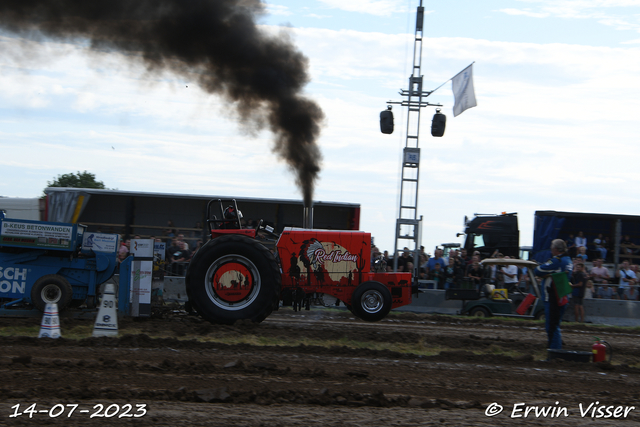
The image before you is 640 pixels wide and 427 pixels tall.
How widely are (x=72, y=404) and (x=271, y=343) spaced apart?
317 cm

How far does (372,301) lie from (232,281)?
7.79 ft

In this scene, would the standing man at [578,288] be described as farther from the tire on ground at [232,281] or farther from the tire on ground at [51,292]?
the tire on ground at [51,292]

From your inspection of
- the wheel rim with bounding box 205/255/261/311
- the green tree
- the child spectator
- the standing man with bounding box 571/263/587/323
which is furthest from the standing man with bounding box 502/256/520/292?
the green tree

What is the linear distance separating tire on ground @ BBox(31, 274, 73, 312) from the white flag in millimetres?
10578

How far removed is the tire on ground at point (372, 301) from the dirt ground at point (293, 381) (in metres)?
0.99

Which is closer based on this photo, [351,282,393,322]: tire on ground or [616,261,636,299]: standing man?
[351,282,393,322]: tire on ground

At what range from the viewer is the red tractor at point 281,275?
852 cm

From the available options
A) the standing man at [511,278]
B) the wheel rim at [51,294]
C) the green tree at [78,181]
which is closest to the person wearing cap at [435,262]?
the standing man at [511,278]

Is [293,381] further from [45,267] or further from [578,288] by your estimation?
[578,288]

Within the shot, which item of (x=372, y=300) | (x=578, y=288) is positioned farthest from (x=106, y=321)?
(x=578, y=288)

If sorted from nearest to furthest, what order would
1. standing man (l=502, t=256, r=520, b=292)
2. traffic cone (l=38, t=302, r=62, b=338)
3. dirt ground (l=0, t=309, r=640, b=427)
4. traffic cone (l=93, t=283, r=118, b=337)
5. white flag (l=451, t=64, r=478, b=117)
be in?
dirt ground (l=0, t=309, r=640, b=427) → traffic cone (l=38, t=302, r=62, b=338) → traffic cone (l=93, t=283, r=118, b=337) → standing man (l=502, t=256, r=520, b=292) → white flag (l=451, t=64, r=478, b=117)

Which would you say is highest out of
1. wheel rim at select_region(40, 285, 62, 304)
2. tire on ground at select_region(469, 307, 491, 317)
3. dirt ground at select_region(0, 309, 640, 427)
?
wheel rim at select_region(40, 285, 62, 304)

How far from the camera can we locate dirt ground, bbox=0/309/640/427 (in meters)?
4.56

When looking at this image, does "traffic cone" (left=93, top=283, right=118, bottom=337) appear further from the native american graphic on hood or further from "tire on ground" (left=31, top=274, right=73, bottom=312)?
the native american graphic on hood
